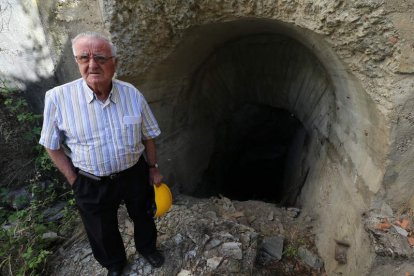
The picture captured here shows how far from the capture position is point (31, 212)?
9.69ft

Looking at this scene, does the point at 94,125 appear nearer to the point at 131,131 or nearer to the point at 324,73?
the point at 131,131

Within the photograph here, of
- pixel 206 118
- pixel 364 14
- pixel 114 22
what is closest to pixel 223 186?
pixel 206 118

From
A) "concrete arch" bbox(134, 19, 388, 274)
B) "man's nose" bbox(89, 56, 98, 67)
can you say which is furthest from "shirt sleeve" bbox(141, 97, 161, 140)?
"concrete arch" bbox(134, 19, 388, 274)

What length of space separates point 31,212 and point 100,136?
175 cm

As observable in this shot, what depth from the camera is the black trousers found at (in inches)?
76.0

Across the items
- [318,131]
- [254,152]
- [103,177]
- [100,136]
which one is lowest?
[254,152]

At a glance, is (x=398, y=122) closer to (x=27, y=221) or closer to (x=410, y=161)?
(x=410, y=161)

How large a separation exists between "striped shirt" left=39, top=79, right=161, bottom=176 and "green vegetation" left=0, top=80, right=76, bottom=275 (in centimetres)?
126

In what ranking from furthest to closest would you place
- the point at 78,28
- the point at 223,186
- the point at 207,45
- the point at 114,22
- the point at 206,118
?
the point at 223,186 < the point at 206,118 < the point at 207,45 < the point at 78,28 < the point at 114,22

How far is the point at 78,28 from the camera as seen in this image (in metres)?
2.73

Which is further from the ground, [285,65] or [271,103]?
[285,65]

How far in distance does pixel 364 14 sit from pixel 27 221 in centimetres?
324

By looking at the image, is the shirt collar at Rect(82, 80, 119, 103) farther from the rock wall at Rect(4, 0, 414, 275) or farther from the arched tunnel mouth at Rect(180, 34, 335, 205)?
the arched tunnel mouth at Rect(180, 34, 335, 205)

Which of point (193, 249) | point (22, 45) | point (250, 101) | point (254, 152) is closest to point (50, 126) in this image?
point (193, 249)
